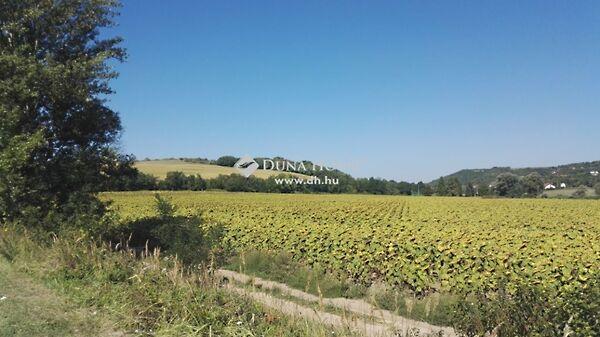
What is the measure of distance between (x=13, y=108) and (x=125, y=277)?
6130 millimetres

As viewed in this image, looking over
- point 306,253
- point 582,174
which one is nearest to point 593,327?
point 306,253

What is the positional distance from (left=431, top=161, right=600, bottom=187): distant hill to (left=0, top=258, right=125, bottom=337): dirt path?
11752 centimetres

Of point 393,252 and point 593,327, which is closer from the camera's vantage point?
point 593,327

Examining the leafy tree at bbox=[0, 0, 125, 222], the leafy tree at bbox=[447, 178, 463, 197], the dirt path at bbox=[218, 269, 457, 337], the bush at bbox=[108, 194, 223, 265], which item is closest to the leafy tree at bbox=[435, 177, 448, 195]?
the leafy tree at bbox=[447, 178, 463, 197]

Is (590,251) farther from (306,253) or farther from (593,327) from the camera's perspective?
(306,253)

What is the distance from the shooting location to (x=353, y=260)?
12.3 m

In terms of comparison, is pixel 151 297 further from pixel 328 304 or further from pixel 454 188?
pixel 454 188

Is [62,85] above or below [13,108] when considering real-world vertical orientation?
above

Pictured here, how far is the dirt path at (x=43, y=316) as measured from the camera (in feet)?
15.2

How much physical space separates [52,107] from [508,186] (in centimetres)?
10549

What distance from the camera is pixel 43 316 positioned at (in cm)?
512

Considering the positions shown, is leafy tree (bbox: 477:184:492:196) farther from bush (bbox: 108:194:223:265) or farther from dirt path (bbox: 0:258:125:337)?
dirt path (bbox: 0:258:125:337)

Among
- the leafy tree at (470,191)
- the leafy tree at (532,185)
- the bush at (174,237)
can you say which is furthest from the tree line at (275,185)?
the bush at (174,237)

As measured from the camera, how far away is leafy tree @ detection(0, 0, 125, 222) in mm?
10258
